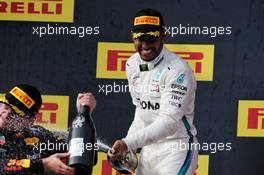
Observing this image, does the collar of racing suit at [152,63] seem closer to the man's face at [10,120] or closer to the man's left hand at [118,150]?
the man's left hand at [118,150]

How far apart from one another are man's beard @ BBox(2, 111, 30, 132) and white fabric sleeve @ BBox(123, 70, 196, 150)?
21.2 inches

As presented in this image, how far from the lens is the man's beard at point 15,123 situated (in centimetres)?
360

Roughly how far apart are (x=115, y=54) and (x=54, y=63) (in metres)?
0.38

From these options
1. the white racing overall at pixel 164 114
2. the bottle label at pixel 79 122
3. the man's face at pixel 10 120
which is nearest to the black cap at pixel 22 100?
the man's face at pixel 10 120

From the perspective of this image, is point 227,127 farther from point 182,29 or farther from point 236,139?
point 182,29

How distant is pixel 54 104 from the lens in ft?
15.0

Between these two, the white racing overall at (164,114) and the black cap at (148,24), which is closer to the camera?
the white racing overall at (164,114)

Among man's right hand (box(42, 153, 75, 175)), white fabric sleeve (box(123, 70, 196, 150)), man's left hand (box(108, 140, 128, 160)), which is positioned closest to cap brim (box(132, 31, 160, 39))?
white fabric sleeve (box(123, 70, 196, 150))

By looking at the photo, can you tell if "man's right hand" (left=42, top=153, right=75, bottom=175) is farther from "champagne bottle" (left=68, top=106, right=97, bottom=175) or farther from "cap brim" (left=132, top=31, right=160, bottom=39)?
"cap brim" (left=132, top=31, right=160, bottom=39)

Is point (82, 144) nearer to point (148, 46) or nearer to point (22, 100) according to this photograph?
point (22, 100)

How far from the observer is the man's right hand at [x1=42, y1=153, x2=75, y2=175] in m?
3.37

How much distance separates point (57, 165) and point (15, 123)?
376mm

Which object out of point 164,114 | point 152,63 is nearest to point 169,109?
point 164,114

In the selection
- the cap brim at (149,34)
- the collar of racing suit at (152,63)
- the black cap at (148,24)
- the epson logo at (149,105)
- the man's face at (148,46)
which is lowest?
the epson logo at (149,105)
